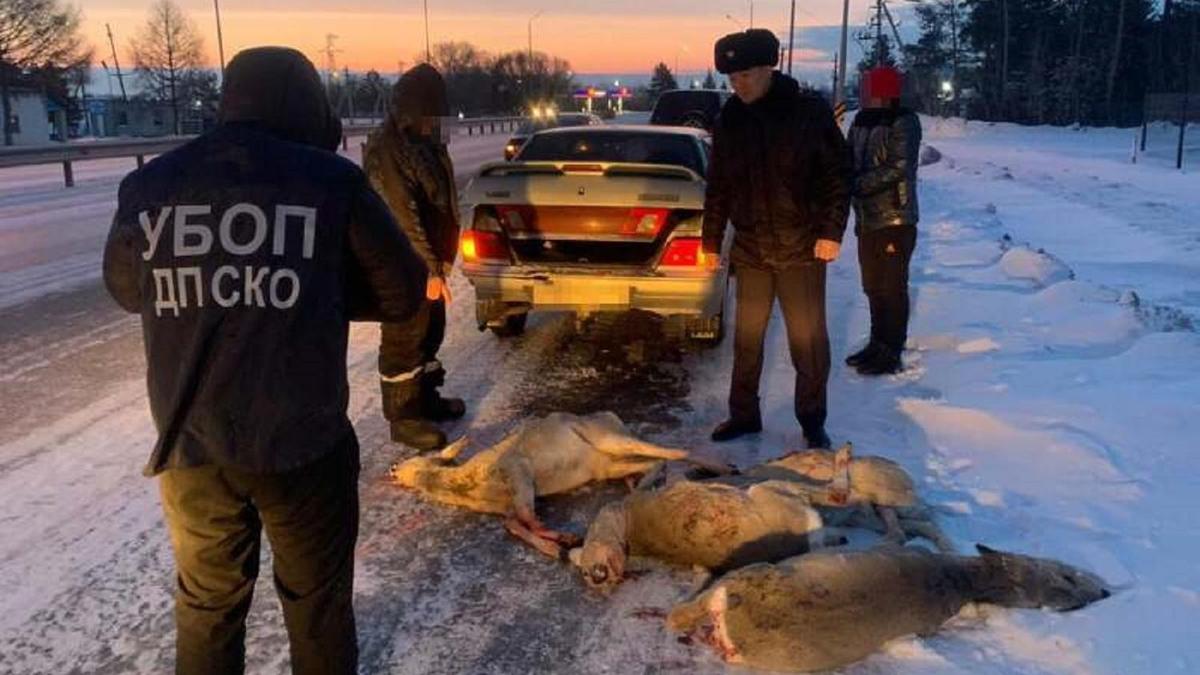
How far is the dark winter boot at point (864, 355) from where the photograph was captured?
6891mm

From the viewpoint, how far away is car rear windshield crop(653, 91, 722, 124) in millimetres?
19406

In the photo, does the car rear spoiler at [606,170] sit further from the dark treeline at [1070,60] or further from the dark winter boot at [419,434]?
the dark treeline at [1070,60]

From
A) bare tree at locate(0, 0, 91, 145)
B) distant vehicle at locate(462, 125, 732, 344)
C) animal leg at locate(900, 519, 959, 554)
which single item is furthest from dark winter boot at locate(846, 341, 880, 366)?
bare tree at locate(0, 0, 91, 145)

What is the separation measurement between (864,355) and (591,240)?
2.04 metres

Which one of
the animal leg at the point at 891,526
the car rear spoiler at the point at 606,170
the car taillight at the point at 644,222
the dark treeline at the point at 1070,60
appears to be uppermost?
the dark treeline at the point at 1070,60

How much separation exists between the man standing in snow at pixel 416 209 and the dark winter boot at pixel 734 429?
4.92ft

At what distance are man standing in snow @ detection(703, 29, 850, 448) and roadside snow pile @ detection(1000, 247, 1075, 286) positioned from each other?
4.97 metres

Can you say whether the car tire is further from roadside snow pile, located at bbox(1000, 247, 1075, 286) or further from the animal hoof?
roadside snow pile, located at bbox(1000, 247, 1075, 286)

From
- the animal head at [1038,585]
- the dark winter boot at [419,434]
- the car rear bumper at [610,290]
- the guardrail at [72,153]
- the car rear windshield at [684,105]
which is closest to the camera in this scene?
the animal head at [1038,585]

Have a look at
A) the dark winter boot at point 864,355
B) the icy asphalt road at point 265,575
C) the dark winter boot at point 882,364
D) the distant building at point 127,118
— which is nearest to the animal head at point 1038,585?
the icy asphalt road at point 265,575

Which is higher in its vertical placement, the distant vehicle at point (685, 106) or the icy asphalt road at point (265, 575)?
the distant vehicle at point (685, 106)

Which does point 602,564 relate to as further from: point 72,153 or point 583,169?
point 72,153

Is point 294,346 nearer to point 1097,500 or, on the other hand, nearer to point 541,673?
point 541,673

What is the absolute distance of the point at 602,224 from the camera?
6656 mm
